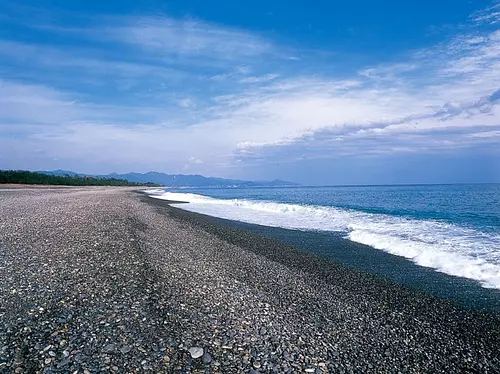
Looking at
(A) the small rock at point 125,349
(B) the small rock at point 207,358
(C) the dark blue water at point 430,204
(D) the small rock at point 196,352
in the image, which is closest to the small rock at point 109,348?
(A) the small rock at point 125,349

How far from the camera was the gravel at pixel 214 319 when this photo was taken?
208 inches

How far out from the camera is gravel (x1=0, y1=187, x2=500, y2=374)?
208 inches

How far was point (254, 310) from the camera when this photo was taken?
7.26 m

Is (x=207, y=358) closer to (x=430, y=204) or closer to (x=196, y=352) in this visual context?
(x=196, y=352)

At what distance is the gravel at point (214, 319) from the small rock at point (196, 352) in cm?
2

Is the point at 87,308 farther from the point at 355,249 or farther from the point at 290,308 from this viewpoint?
the point at 355,249

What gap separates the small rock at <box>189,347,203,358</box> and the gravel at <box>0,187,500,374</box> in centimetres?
2

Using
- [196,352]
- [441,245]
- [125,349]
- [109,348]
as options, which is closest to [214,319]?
[196,352]

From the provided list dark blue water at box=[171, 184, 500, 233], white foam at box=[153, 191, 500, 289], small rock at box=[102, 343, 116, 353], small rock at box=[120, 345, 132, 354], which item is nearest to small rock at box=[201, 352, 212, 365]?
small rock at box=[120, 345, 132, 354]

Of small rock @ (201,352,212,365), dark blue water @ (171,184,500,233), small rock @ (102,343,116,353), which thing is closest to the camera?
small rock @ (201,352,212,365)

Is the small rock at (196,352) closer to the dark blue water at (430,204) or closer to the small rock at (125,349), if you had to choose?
the small rock at (125,349)

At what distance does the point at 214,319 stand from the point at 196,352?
4.04 feet

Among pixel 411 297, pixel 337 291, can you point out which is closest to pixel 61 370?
pixel 337 291

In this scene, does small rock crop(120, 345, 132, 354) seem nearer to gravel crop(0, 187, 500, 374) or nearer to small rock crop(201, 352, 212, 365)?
gravel crop(0, 187, 500, 374)
